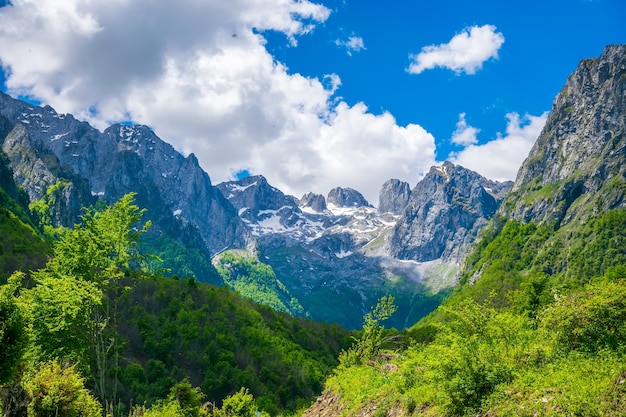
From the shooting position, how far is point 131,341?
83.9 metres

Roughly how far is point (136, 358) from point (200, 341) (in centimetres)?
1313

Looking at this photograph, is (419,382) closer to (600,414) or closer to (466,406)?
(466,406)

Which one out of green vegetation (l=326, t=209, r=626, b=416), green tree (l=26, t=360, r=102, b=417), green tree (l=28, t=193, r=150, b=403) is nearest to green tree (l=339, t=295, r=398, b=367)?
green vegetation (l=326, t=209, r=626, b=416)

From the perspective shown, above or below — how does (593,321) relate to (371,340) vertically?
below

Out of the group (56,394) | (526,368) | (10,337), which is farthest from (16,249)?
(526,368)

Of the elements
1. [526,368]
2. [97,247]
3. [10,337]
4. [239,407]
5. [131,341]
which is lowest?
[239,407]

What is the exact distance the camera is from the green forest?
17281 mm

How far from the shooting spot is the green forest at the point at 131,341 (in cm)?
1728

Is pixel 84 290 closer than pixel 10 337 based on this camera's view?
No

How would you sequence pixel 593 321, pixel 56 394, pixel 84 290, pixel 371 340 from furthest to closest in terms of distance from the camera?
1. pixel 371 340
2. pixel 84 290
3. pixel 56 394
4. pixel 593 321

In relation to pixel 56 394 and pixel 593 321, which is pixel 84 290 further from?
pixel 593 321

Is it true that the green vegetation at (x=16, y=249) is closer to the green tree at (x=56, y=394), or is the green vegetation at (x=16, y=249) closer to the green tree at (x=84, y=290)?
the green tree at (x=84, y=290)

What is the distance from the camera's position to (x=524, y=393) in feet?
37.9

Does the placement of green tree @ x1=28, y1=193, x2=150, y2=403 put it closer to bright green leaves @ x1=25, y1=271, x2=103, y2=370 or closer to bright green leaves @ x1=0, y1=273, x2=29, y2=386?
bright green leaves @ x1=25, y1=271, x2=103, y2=370
